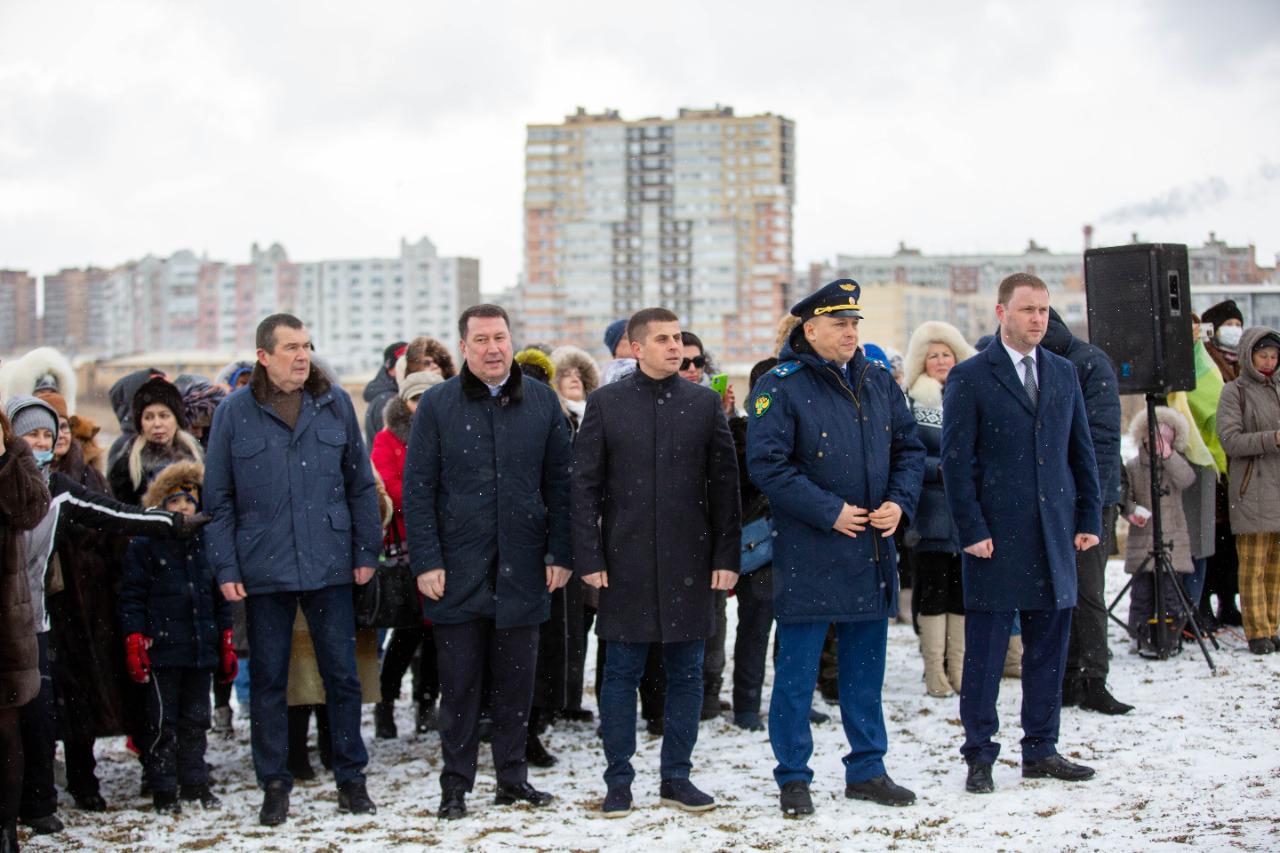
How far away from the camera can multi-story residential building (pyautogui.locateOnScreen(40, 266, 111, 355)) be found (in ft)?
598

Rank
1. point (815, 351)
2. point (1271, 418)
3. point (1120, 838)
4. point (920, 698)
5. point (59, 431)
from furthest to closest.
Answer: point (1271, 418) → point (920, 698) → point (59, 431) → point (815, 351) → point (1120, 838)

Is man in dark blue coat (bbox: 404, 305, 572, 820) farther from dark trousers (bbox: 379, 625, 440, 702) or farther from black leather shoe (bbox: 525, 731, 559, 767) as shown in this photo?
dark trousers (bbox: 379, 625, 440, 702)

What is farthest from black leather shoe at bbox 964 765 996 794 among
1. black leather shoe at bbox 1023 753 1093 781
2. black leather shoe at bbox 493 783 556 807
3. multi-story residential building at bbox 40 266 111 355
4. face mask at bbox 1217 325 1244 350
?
multi-story residential building at bbox 40 266 111 355

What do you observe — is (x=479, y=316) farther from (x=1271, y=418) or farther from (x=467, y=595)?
(x=1271, y=418)

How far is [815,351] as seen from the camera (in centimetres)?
525

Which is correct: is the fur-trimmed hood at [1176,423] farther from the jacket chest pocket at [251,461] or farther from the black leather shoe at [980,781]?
the jacket chest pocket at [251,461]

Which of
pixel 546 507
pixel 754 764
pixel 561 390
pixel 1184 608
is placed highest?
pixel 561 390

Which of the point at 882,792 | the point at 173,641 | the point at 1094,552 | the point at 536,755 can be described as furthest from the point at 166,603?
the point at 1094,552

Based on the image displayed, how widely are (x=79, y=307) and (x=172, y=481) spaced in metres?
194

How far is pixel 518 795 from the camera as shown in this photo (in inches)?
212

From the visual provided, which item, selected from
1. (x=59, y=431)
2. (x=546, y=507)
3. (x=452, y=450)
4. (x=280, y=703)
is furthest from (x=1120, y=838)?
(x=59, y=431)

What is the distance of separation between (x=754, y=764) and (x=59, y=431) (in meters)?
3.13

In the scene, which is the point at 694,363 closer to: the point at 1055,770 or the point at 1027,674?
the point at 1027,674

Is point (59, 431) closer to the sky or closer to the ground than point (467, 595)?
closer to the sky
